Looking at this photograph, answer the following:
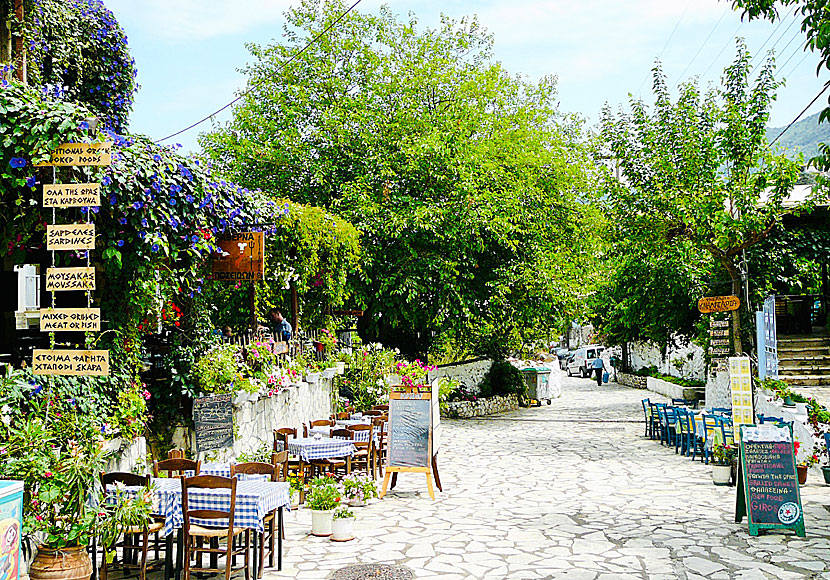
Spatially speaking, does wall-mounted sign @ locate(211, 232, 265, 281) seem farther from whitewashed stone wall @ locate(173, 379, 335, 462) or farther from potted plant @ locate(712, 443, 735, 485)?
potted plant @ locate(712, 443, 735, 485)

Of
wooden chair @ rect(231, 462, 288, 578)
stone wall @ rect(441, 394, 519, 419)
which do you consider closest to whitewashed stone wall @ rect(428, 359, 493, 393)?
stone wall @ rect(441, 394, 519, 419)

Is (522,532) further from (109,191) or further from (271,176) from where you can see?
(271,176)

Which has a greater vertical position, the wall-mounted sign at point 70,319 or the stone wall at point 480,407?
the wall-mounted sign at point 70,319

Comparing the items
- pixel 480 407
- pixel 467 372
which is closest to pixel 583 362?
pixel 467 372

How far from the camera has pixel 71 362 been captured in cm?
591

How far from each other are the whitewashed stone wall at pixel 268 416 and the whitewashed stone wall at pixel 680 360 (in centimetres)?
1231

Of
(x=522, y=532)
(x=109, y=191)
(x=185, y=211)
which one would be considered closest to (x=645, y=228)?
(x=522, y=532)

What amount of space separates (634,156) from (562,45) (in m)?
2.92

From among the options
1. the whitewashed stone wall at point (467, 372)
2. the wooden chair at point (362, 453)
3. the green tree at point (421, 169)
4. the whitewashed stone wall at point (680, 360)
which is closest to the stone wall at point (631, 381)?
the whitewashed stone wall at point (680, 360)

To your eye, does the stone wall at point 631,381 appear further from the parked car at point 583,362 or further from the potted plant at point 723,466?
the potted plant at point 723,466

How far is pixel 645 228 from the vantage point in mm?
14570

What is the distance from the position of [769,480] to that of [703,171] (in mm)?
7751

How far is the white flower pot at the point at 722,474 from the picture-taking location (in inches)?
428

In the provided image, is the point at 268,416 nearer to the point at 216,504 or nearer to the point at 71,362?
the point at 216,504
